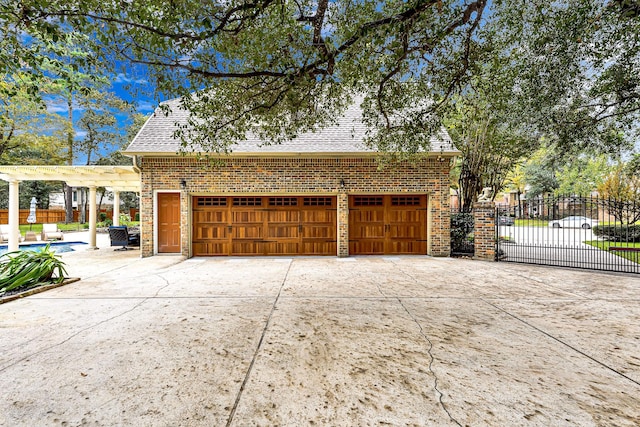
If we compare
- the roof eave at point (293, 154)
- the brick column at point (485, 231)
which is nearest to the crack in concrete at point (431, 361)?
the roof eave at point (293, 154)

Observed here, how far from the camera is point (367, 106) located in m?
6.62

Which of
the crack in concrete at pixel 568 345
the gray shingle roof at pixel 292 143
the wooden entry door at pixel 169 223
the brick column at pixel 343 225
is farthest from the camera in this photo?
the wooden entry door at pixel 169 223

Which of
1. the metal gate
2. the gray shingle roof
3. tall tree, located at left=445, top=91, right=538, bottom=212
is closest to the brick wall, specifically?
the gray shingle roof

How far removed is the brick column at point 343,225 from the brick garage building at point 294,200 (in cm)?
3

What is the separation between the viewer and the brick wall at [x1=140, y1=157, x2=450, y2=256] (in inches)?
365

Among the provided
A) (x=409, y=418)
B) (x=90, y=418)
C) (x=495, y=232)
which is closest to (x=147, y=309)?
(x=90, y=418)

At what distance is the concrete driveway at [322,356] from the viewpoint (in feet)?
6.84

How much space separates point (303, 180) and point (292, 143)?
52.5 inches

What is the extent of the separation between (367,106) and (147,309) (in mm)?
6002

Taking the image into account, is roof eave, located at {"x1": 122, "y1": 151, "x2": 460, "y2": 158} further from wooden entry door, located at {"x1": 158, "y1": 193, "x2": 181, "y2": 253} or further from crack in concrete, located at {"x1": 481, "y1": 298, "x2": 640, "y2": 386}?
crack in concrete, located at {"x1": 481, "y1": 298, "x2": 640, "y2": 386}

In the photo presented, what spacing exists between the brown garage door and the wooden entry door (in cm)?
66

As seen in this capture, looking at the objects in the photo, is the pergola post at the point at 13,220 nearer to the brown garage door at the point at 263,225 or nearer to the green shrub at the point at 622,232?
the brown garage door at the point at 263,225

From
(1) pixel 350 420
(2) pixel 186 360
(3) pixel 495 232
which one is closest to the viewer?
(1) pixel 350 420

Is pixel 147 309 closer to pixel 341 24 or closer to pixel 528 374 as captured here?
pixel 528 374
